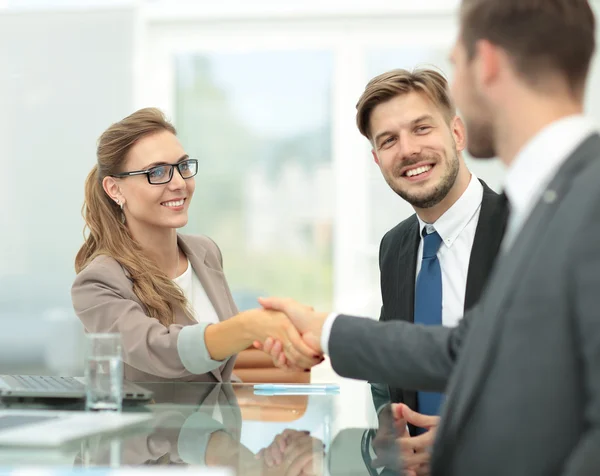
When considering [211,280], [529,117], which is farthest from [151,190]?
[529,117]

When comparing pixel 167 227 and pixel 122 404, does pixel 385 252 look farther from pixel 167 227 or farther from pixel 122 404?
pixel 122 404

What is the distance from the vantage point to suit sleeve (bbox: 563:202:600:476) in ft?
3.30

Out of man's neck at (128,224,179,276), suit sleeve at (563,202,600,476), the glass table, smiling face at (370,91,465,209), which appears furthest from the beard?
suit sleeve at (563,202,600,476)

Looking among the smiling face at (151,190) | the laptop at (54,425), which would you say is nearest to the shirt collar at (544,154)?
the laptop at (54,425)

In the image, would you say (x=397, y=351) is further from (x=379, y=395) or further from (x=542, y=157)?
(x=542, y=157)

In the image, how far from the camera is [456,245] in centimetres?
242

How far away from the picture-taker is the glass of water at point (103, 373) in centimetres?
159

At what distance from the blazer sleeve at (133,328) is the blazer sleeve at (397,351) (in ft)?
1.70

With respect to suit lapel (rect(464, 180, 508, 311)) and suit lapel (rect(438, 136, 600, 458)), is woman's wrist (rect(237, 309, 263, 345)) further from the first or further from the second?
suit lapel (rect(438, 136, 600, 458))

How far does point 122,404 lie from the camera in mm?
1675

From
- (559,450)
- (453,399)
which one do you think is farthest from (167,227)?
(559,450)

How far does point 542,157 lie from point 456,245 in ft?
3.85

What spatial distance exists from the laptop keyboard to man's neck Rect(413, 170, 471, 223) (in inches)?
47.7

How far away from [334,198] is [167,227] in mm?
3315
